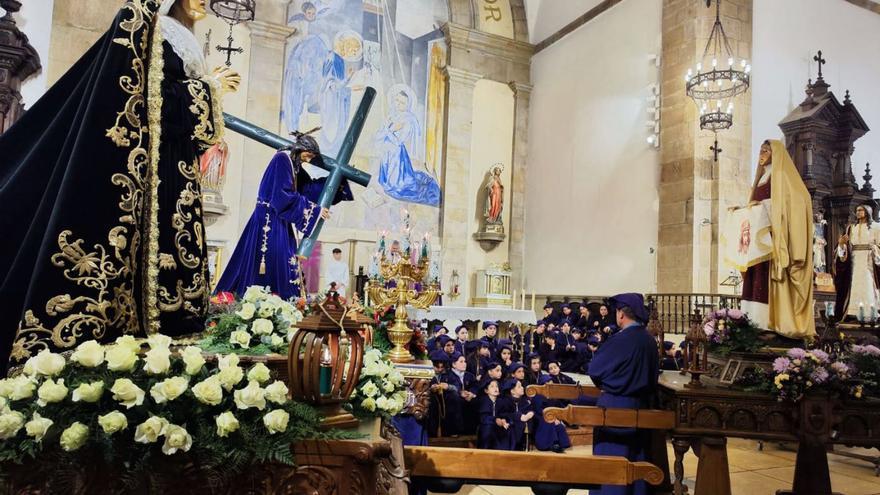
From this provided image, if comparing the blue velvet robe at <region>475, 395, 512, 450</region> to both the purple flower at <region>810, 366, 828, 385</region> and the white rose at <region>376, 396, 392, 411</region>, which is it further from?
the white rose at <region>376, 396, 392, 411</region>

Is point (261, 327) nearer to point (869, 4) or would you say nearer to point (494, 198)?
point (494, 198)

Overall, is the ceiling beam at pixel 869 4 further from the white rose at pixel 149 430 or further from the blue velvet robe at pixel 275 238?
the white rose at pixel 149 430

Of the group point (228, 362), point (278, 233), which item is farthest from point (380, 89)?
point (228, 362)

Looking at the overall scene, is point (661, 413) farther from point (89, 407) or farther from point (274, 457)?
point (89, 407)

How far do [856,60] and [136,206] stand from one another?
51.0 ft

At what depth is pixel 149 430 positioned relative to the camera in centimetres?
155

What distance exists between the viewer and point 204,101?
272 cm

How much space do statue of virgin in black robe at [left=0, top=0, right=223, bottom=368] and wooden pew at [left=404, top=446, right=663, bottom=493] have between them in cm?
119

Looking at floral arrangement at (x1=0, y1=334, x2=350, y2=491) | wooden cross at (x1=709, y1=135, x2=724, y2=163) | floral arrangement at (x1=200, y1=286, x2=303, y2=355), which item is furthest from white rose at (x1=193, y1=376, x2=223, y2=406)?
wooden cross at (x1=709, y1=135, x2=724, y2=163)

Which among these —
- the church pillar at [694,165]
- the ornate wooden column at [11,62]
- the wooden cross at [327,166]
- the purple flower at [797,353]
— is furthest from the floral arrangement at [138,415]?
the church pillar at [694,165]

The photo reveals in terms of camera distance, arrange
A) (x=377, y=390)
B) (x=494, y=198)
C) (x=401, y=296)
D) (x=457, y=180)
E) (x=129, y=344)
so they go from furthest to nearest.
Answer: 1. (x=494, y=198)
2. (x=457, y=180)
3. (x=401, y=296)
4. (x=377, y=390)
5. (x=129, y=344)

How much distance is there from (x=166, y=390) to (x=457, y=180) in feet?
47.6

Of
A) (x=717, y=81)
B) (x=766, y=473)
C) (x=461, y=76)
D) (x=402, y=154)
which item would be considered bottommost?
(x=766, y=473)

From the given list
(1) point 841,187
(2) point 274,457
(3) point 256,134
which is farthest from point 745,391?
(1) point 841,187
